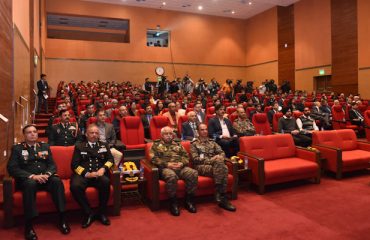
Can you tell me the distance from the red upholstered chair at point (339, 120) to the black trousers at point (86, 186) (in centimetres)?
689

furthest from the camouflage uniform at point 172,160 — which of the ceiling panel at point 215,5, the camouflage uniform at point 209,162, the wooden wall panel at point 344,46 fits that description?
the ceiling panel at point 215,5

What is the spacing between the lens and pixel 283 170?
434 cm

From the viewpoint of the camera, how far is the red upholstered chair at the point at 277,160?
4277 mm

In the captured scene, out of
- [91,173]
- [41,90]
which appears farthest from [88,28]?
[91,173]

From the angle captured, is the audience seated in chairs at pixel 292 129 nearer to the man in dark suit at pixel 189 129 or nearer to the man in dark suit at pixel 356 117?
the man in dark suit at pixel 189 129

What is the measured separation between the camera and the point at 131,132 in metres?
5.54

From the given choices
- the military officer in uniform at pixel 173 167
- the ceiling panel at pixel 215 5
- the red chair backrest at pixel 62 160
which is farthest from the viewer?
the ceiling panel at pixel 215 5

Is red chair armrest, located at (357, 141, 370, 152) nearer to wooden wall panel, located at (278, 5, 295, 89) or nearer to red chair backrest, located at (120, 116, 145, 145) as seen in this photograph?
red chair backrest, located at (120, 116, 145, 145)

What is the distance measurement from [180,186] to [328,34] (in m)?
13.2

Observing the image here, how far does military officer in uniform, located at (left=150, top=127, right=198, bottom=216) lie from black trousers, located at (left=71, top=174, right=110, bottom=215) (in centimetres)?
69

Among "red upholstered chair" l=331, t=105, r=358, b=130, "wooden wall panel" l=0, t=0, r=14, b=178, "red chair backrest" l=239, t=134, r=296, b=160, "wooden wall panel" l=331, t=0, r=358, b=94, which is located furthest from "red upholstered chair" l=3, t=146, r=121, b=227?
"wooden wall panel" l=331, t=0, r=358, b=94

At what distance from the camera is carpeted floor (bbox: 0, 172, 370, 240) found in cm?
299

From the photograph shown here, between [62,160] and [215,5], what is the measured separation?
14.7m

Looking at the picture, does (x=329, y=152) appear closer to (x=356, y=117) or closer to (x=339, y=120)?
(x=339, y=120)
